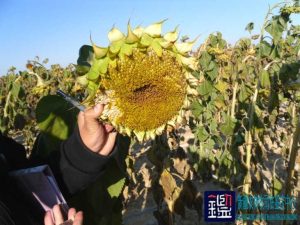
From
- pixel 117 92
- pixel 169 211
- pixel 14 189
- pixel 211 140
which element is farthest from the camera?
pixel 211 140

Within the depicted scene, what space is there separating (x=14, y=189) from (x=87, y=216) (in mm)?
411

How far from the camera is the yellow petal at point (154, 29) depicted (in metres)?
0.88

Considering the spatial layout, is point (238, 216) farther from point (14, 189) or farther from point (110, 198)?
point (14, 189)

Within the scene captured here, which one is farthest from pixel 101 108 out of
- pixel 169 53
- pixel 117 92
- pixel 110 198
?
pixel 110 198

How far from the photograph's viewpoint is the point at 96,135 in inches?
44.4

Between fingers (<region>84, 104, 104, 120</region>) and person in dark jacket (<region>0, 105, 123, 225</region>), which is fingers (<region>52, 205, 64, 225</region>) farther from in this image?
fingers (<region>84, 104, 104, 120</region>)

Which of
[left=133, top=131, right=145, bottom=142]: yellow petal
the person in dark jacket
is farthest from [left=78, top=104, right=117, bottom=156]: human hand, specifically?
[left=133, top=131, right=145, bottom=142]: yellow petal

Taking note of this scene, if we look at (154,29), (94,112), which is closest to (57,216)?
(94,112)

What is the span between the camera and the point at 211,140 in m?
3.89

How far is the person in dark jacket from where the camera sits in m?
1.04

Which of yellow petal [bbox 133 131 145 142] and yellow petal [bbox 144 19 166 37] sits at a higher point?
yellow petal [bbox 144 19 166 37]

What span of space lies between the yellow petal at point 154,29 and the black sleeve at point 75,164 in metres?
0.40

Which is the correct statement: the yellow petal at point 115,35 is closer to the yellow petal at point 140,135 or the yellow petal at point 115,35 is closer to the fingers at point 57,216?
the yellow petal at point 140,135

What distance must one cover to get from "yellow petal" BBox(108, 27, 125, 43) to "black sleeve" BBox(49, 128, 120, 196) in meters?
0.37
